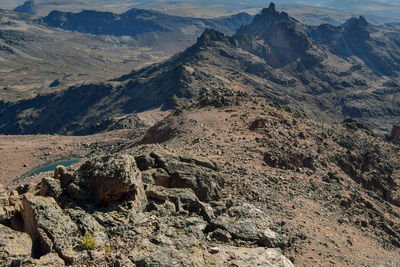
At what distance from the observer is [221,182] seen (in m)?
28.0

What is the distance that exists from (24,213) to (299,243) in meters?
13.4

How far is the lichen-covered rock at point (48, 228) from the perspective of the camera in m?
15.4

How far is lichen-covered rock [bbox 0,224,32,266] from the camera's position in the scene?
14227mm

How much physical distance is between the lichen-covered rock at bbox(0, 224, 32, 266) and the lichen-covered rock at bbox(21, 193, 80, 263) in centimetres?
38

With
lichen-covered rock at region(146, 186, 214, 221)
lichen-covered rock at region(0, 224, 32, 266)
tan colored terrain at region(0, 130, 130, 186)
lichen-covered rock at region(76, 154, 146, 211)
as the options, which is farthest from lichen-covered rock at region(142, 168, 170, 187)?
tan colored terrain at region(0, 130, 130, 186)

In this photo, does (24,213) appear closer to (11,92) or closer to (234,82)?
(234,82)

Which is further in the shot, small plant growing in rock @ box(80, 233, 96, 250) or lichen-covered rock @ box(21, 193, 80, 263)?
small plant growing in rock @ box(80, 233, 96, 250)

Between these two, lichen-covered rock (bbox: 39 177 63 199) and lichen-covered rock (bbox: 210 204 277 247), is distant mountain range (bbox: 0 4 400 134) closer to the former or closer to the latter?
lichen-covered rock (bbox: 210 204 277 247)

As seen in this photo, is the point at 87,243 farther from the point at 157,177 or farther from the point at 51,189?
the point at 157,177

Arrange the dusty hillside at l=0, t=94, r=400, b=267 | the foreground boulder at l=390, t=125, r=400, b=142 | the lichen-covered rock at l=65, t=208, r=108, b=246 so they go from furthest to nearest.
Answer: the foreground boulder at l=390, t=125, r=400, b=142, the dusty hillside at l=0, t=94, r=400, b=267, the lichen-covered rock at l=65, t=208, r=108, b=246

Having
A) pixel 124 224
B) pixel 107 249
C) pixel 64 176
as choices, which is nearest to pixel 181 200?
pixel 124 224

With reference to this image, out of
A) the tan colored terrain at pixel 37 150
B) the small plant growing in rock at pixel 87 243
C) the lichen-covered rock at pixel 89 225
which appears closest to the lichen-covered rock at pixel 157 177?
the lichen-covered rock at pixel 89 225

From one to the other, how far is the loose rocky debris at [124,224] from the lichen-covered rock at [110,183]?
41mm

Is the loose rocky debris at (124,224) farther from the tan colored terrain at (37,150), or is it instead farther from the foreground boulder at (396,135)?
the foreground boulder at (396,135)
